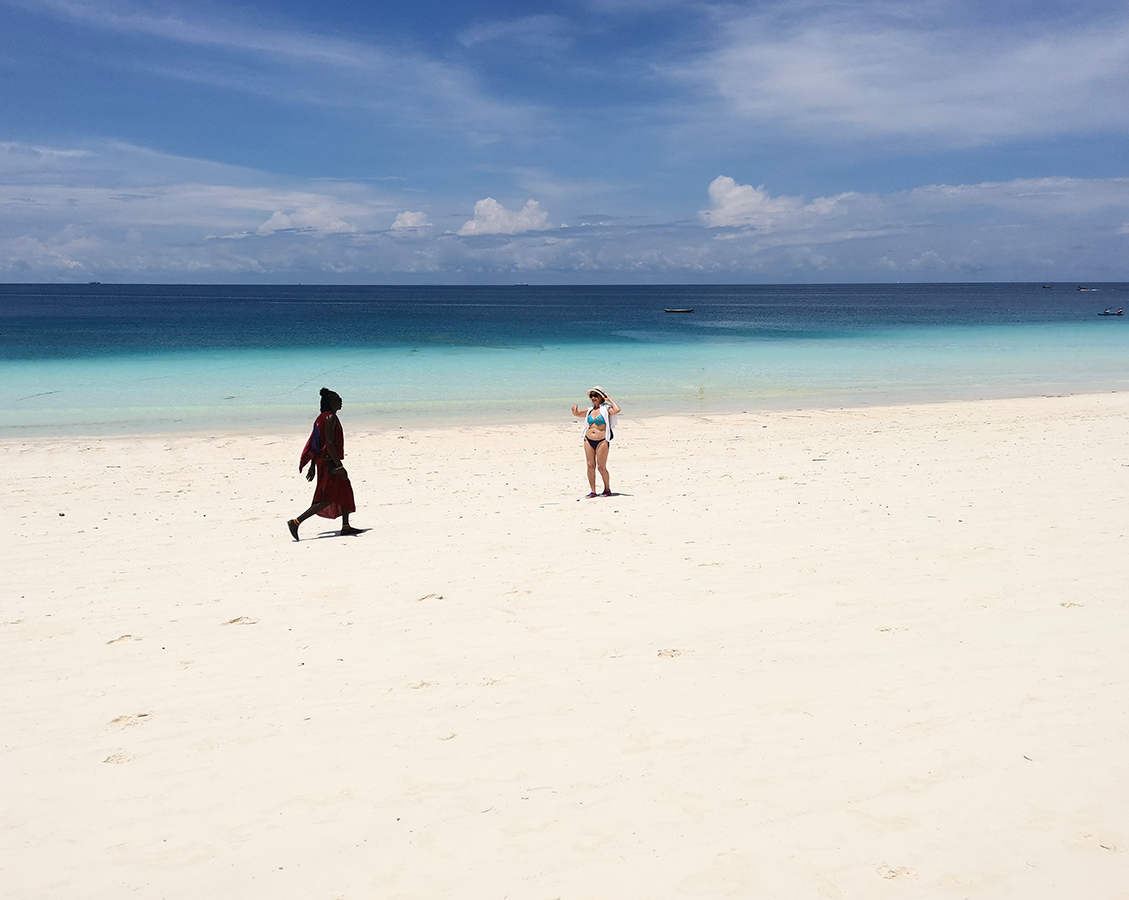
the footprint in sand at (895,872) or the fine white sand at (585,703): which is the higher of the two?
the fine white sand at (585,703)

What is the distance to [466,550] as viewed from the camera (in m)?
8.34

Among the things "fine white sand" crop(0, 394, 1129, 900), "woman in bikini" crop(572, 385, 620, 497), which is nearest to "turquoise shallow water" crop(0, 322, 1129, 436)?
"woman in bikini" crop(572, 385, 620, 497)

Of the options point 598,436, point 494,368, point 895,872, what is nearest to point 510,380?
point 494,368

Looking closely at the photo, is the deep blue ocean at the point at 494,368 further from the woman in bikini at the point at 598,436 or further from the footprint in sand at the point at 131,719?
the footprint in sand at the point at 131,719

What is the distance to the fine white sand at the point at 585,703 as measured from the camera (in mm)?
3449

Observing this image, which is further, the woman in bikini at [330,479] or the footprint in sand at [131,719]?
the woman in bikini at [330,479]

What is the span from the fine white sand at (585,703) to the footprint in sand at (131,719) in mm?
24

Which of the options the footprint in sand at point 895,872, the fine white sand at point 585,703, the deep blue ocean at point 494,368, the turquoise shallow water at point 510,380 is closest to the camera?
the footprint in sand at point 895,872

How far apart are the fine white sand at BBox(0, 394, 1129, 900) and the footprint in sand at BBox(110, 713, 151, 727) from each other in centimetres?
2

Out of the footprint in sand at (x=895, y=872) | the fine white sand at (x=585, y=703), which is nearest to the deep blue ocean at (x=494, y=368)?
the fine white sand at (x=585, y=703)

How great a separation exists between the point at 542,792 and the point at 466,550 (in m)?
4.55

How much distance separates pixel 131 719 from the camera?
481 cm

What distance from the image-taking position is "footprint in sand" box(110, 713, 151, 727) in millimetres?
4770

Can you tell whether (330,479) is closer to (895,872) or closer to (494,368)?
(895,872)
